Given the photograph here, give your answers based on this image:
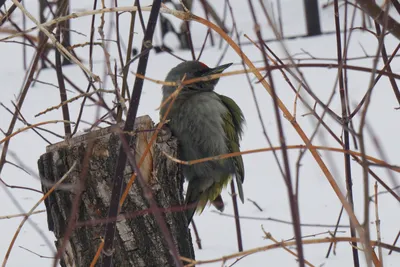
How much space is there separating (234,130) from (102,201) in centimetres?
125

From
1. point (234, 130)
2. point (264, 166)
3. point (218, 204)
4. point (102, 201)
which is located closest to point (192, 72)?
point (234, 130)

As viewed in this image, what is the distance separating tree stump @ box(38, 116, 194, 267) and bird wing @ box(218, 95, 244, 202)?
91 cm

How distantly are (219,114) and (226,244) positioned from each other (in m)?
1.12

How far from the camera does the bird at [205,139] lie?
371 centimetres

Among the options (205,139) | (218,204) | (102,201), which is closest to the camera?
(102,201)

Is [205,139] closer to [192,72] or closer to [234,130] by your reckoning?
[234,130]

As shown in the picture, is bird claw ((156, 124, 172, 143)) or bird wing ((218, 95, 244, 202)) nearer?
bird claw ((156, 124, 172, 143))

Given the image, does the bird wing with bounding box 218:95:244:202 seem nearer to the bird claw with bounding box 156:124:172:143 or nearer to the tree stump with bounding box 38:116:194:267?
the bird claw with bounding box 156:124:172:143

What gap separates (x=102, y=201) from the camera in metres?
2.86

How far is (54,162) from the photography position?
9.50 ft

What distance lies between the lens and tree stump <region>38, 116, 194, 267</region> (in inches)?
112

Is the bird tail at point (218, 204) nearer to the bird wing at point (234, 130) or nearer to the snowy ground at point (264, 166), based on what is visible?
the bird wing at point (234, 130)

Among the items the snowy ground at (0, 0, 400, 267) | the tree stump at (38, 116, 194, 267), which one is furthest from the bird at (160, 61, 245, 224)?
the tree stump at (38, 116, 194, 267)

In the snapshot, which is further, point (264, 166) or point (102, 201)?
point (264, 166)
